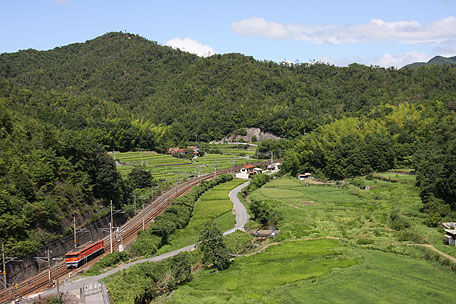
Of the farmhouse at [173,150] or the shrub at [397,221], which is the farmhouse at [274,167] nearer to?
the farmhouse at [173,150]

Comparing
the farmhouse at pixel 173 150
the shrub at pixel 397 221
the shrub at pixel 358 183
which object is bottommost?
the shrub at pixel 397 221

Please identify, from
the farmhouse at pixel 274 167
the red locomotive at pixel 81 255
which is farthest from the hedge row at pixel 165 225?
the farmhouse at pixel 274 167

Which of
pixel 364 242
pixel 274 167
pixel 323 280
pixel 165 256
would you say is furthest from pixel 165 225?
pixel 274 167

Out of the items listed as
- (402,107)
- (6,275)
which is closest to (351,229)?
(6,275)

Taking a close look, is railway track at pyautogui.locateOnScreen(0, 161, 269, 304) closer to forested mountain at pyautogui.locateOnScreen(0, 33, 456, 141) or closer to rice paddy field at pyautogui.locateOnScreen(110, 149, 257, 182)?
rice paddy field at pyautogui.locateOnScreen(110, 149, 257, 182)

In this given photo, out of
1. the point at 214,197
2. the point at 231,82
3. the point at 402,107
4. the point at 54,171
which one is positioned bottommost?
the point at 214,197

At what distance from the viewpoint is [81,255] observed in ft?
141

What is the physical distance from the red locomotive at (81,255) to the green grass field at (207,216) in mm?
5967

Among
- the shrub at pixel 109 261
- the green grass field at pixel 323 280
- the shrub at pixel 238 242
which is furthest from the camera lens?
the shrub at pixel 238 242

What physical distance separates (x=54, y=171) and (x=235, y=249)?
23.6m

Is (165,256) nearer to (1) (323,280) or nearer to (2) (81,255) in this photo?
(2) (81,255)

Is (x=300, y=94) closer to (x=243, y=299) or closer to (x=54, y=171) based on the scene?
(x=54, y=171)

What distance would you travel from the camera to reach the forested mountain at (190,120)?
52219mm

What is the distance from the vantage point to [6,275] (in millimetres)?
38219
